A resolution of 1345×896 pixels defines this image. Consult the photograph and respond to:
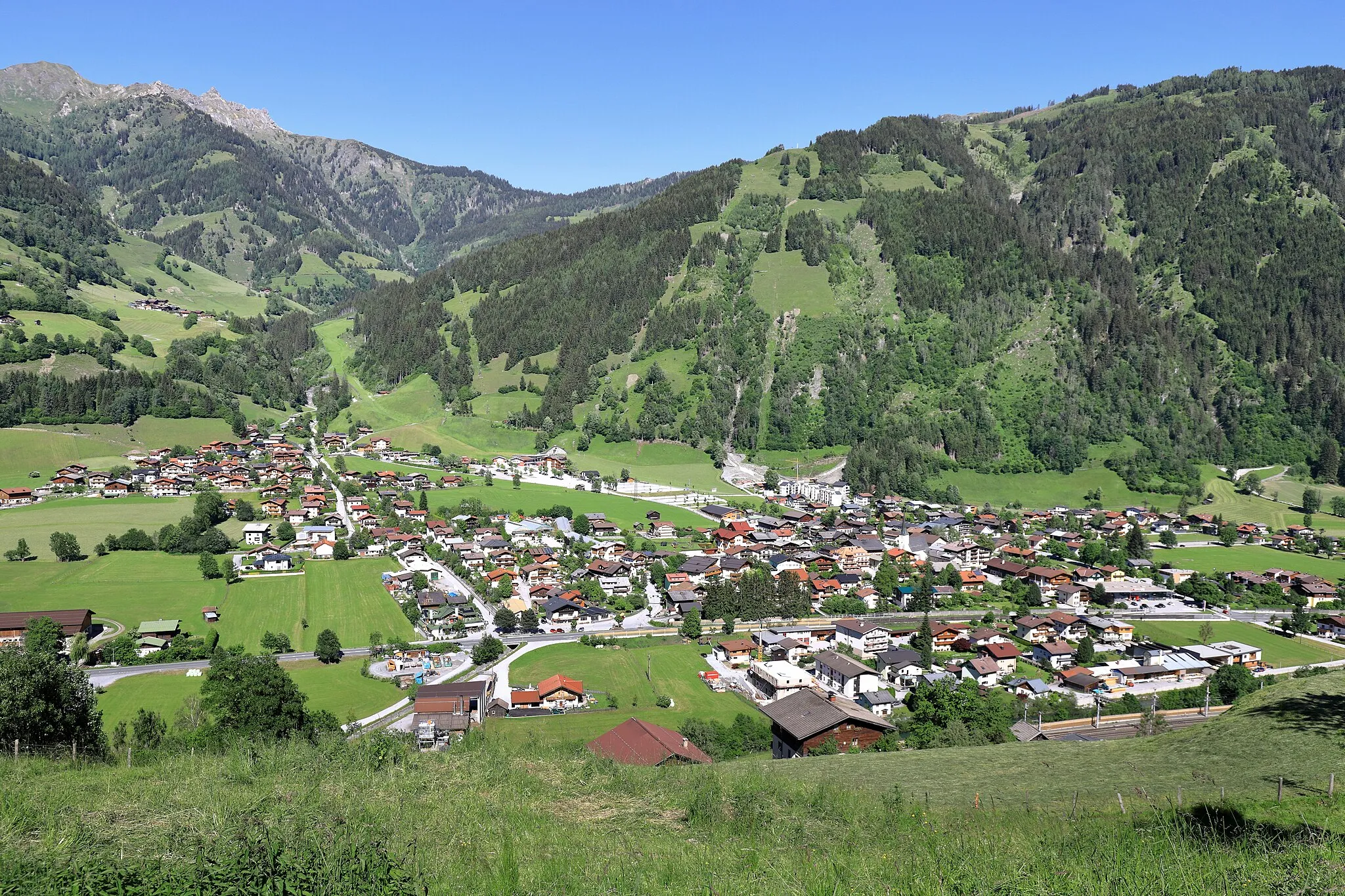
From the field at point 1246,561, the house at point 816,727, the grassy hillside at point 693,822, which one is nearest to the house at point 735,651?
the house at point 816,727

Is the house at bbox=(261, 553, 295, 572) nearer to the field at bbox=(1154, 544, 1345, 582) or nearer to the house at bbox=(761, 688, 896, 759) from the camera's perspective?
the house at bbox=(761, 688, 896, 759)

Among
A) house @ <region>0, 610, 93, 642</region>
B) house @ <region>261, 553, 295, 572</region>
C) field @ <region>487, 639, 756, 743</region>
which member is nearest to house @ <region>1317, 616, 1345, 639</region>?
field @ <region>487, 639, 756, 743</region>

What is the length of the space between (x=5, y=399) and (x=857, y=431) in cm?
11377

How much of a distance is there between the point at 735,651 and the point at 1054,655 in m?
18.5

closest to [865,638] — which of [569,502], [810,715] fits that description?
[810,715]

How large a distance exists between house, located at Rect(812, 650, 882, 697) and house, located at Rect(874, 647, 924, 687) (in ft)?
2.31

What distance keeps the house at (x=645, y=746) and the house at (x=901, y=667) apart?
21.7 m

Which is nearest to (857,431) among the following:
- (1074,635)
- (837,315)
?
(837,315)

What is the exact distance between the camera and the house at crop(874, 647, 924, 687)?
4291 centimetres

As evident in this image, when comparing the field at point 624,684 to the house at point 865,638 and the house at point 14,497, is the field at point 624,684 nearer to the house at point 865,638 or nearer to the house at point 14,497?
the house at point 865,638

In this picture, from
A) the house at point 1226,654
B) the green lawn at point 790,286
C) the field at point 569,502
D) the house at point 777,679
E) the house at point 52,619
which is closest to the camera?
the house at point 777,679

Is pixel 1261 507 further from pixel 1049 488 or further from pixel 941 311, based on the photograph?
pixel 941 311

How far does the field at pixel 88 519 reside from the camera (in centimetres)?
6206

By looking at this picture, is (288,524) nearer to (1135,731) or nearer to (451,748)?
(451,748)
